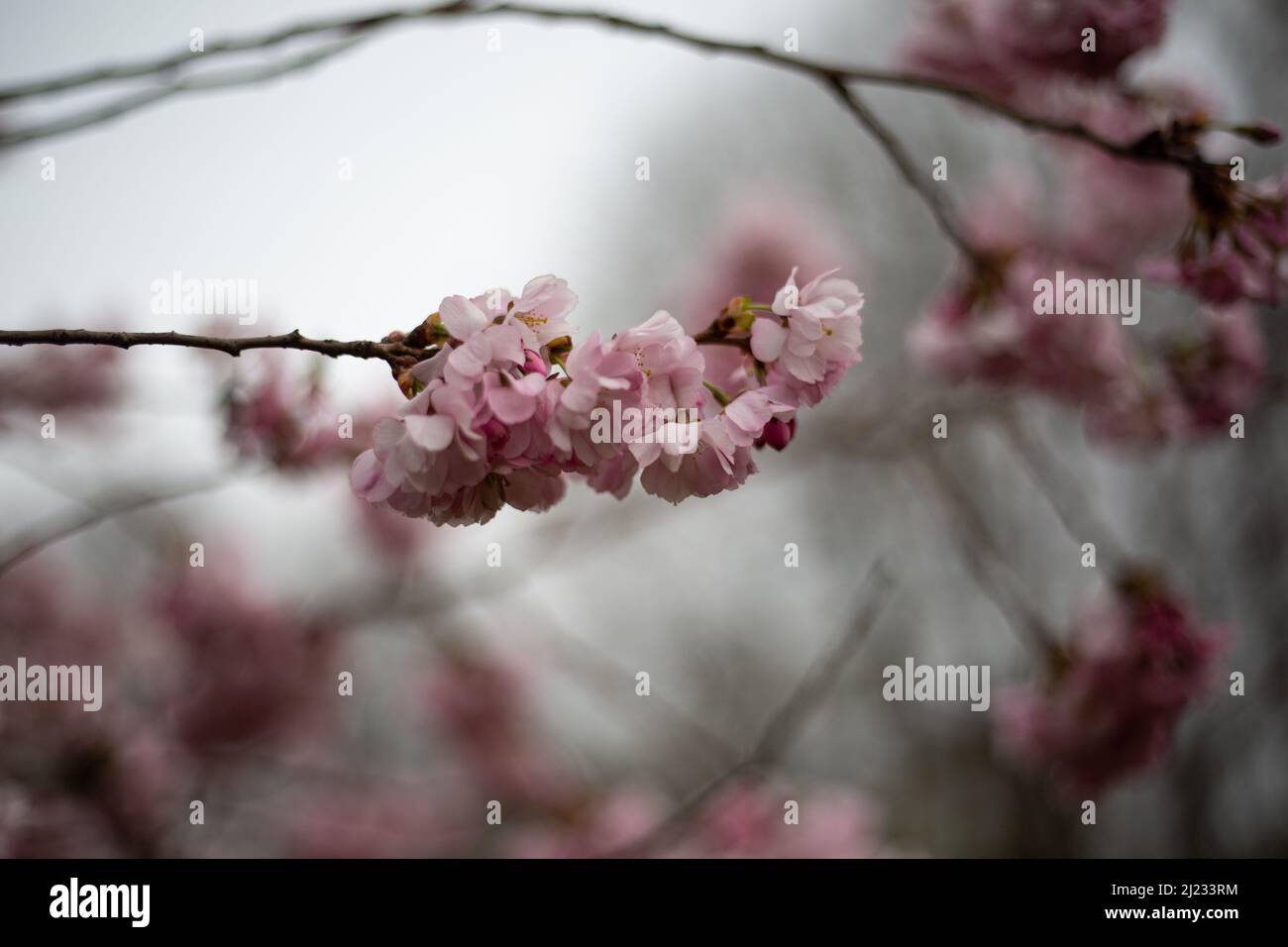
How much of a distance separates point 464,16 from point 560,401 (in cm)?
52

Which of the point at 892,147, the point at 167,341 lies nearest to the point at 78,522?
the point at 167,341

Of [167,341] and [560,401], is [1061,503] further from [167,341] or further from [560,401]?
[167,341]

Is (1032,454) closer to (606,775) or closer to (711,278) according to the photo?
(711,278)

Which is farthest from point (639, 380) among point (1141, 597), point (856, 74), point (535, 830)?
point (535, 830)

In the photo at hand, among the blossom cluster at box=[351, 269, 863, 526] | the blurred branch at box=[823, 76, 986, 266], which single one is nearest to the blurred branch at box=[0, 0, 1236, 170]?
the blurred branch at box=[823, 76, 986, 266]

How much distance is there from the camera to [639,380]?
0.54 meters

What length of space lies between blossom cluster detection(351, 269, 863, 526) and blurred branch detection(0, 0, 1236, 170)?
339mm

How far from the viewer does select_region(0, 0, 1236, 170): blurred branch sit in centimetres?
75

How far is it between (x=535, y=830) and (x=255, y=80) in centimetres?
208

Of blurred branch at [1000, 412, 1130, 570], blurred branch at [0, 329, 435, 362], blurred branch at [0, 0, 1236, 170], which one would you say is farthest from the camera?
blurred branch at [1000, 412, 1130, 570]

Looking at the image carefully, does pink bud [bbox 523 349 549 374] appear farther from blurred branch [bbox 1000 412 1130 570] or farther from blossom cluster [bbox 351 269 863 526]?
blurred branch [bbox 1000 412 1130 570]

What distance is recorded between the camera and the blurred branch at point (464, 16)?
0.75 metres

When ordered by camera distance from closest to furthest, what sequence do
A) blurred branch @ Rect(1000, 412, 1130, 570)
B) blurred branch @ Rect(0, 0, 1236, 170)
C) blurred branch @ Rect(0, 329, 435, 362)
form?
blurred branch @ Rect(0, 329, 435, 362)
blurred branch @ Rect(0, 0, 1236, 170)
blurred branch @ Rect(1000, 412, 1130, 570)

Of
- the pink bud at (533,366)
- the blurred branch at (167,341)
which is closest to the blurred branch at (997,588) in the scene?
the pink bud at (533,366)
